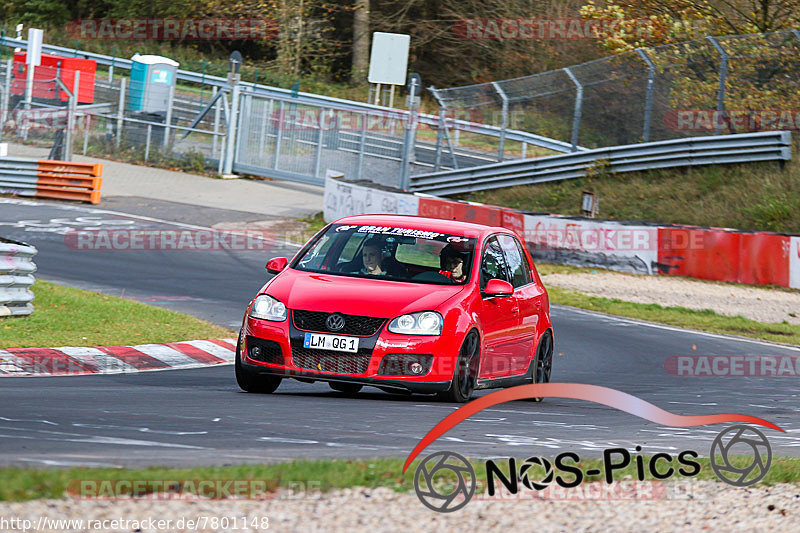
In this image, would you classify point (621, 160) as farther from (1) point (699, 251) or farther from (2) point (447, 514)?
(2) point (447, 514)

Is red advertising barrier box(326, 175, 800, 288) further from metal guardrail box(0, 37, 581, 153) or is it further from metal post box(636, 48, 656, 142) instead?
metal guardrail box(0, 37, 581, 153)

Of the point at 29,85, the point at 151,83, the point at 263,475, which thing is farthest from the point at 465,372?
the point at 151,83

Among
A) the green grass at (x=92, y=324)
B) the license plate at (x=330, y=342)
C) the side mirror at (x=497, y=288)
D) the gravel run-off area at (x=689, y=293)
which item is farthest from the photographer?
→ the gravel run-off area at (x=689, y=293)

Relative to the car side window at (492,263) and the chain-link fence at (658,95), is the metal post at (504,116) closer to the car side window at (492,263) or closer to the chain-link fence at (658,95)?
the chain-link fence at (658,95)

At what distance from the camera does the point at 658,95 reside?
26.3 m

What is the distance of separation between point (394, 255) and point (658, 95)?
18432mm

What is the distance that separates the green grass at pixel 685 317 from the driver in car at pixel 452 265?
8.48 metres

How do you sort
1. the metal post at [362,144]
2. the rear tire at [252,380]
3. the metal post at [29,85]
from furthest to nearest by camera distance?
the metal post at [362,144] < the metal post at [29,85] < the rear tire at [252,380]

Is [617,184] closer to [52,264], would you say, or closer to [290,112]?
[290,112]

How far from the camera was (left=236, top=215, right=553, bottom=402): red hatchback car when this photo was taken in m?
8.39

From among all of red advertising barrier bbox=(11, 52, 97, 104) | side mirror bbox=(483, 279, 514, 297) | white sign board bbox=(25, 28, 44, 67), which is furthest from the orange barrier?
side mirror bbox=(483, 279, 514, 297)

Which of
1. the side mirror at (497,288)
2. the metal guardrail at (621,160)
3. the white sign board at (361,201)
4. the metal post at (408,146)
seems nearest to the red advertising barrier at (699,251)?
the white sign board at (361,201)

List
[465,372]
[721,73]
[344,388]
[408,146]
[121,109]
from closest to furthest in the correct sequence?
[465,372] < [344,388] < [721,73] < [408,146] < [121,109]

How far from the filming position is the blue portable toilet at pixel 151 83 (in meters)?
34.1
